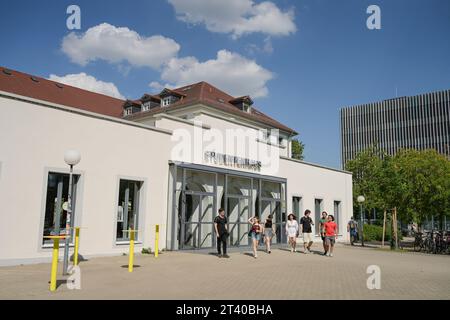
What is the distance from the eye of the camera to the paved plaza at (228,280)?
24.9 ft

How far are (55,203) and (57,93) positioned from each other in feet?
83.1

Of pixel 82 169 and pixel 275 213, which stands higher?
pixel 82 169

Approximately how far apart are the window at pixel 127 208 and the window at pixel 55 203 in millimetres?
2113

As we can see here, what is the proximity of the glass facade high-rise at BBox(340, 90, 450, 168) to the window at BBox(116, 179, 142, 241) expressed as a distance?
68.4 metres

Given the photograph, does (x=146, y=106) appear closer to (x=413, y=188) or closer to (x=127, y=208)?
(x=127, y=208)

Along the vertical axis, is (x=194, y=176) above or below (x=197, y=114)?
below

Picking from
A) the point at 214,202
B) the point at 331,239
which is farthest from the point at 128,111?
the point at 331,239

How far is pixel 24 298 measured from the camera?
22.9 ft

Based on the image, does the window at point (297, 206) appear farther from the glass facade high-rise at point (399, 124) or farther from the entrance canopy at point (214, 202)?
the glass facade high-rise at point (399, 124)

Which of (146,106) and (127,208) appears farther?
(146,106)

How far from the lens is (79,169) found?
43.9ft

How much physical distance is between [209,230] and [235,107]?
21.2 meters
